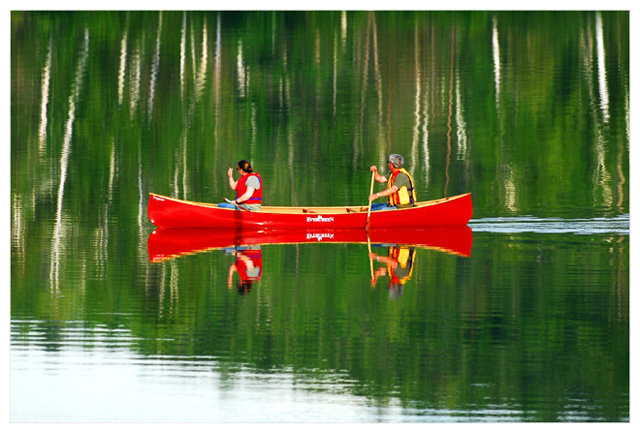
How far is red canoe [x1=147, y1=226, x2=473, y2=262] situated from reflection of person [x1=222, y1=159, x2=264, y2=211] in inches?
15.7

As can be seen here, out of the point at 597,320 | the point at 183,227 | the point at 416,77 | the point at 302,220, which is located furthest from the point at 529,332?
the point at 416,77

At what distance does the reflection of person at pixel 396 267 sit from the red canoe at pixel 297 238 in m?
0.52

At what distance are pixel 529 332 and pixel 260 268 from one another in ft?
13.7

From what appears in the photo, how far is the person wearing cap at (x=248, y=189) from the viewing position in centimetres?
1894

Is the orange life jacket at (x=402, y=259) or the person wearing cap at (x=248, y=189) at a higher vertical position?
the person wearing cap at (x=248, y=189)

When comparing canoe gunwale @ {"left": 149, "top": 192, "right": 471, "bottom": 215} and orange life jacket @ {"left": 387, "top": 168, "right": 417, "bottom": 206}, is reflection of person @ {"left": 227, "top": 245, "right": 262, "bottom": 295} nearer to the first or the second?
canoe gunwale @ {"left": 149, "top": 192, "right": 471, "bottom": 215}

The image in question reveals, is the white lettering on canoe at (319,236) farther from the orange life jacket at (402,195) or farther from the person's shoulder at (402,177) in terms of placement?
the person's shoulder at (402,177)

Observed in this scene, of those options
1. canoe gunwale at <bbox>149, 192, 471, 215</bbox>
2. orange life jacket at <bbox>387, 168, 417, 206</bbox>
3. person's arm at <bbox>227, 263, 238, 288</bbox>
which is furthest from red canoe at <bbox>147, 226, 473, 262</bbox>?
Result: person's arm at <bbox>227, 263, 238, 288</bbox>

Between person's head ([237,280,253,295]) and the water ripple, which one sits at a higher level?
the water ripple

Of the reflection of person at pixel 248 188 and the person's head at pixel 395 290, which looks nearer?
the person's head at pixel 395 290

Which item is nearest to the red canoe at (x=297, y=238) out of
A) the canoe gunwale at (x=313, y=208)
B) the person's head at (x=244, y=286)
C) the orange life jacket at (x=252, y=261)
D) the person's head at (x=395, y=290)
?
the canoe gunwale at (x=313, y=208)

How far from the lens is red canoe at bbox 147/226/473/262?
17.6 meters

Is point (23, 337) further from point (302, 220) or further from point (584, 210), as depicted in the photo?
point (584, 210)

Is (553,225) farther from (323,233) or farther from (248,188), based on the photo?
(248,188)
